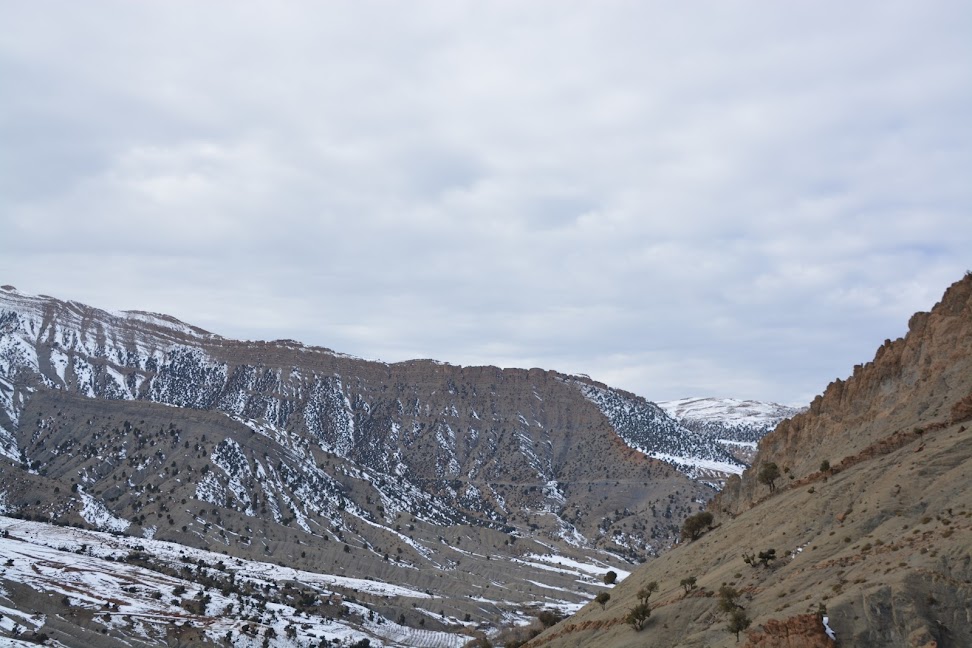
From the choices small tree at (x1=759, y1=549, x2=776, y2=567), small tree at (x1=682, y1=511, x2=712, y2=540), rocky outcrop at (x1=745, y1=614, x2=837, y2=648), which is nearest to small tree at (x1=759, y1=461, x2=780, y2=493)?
small tree at (x1=682, y1=511, x2=712, y2=540)

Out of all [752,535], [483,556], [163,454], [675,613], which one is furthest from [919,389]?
[163,454]

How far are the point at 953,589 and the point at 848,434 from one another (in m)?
35.7

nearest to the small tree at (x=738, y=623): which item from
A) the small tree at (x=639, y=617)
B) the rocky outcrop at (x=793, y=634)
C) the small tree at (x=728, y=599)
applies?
the rocky outcrop at (x=793, y=634)

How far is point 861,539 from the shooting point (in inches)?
1474

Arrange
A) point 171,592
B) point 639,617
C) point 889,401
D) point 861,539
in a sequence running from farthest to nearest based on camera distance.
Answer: point 171,592, point 889,401, point 639,617, point 861,539

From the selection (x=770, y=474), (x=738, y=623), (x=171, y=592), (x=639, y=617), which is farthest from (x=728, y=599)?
(x=171, y=592)

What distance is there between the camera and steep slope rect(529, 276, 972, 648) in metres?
29.8

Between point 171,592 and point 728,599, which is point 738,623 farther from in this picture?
point 171,592

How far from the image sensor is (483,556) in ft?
616

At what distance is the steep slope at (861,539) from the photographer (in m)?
29.8

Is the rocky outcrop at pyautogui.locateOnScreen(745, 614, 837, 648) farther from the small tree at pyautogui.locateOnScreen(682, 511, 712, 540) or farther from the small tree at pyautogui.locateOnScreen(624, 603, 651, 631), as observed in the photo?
the small tree at pyautogui.locateOnScreen(682, 511, 712, 540)

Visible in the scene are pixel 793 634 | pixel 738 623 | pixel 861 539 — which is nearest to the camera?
pixel 793 634

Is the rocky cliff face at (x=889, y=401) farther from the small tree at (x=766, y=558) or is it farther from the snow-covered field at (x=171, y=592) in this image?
the snow-covered field at (x=171, y=592)

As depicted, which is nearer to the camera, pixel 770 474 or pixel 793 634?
pixel 793 634
